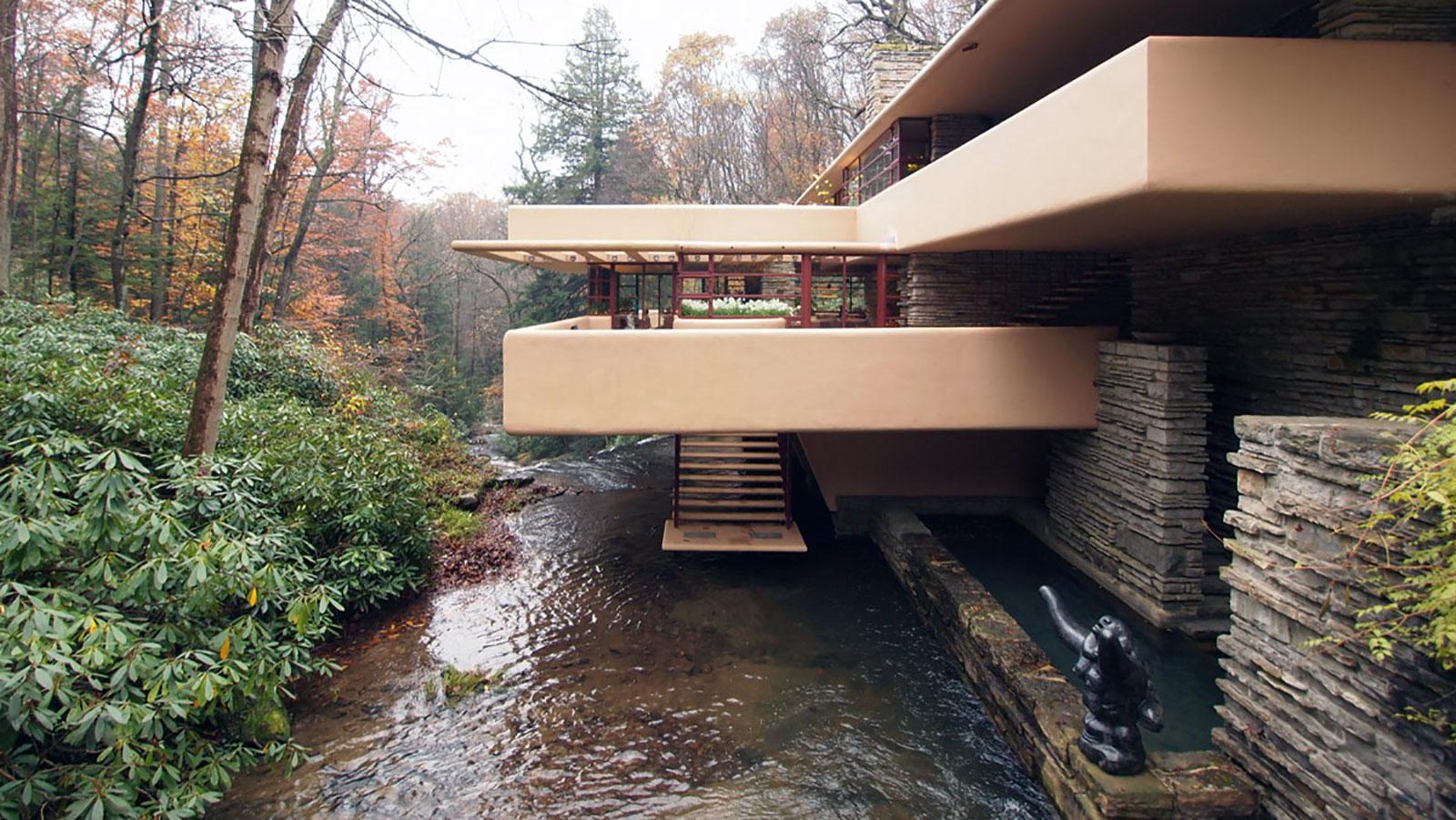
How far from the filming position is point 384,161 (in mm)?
19125

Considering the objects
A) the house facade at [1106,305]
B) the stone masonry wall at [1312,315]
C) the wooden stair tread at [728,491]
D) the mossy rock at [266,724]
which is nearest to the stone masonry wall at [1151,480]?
the house facade at [1106,305]

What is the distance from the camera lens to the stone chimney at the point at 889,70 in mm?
14070

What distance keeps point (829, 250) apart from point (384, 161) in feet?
50.1

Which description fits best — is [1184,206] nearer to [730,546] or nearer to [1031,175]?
[1031,175]

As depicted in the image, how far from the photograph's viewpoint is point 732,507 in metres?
11.2

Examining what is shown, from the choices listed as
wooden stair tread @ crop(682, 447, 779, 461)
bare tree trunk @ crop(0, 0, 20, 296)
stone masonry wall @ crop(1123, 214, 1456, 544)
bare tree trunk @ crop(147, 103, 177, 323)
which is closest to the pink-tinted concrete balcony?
stone masonry wall @ crop(1123, 214, 1456, 544)

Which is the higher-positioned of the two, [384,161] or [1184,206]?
[384,161]

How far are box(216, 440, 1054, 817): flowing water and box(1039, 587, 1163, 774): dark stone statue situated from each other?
2.86ft

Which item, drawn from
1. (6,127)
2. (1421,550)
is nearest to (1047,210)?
(1421,550)

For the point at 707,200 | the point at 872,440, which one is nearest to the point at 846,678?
the point at 872,440

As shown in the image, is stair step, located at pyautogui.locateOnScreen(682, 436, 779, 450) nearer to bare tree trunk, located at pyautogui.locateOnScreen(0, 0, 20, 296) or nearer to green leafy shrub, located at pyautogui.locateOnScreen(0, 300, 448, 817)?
green leafy shrub, located at pyautogui.locateOnScreen(0, 300, 448, 817)

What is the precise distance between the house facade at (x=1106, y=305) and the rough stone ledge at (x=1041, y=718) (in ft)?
1.11

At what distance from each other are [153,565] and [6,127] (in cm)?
1012

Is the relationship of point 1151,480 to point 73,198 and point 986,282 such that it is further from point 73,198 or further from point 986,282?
point 73,198
